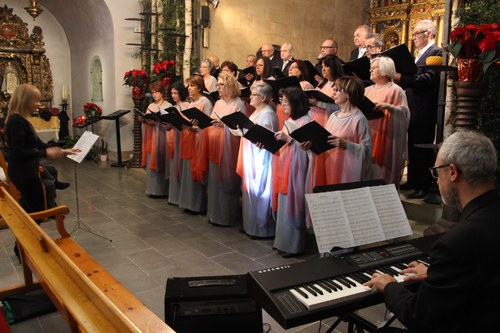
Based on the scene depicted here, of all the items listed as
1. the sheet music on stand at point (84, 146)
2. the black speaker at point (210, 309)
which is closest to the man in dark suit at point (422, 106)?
the black speaker at point (210, 309)

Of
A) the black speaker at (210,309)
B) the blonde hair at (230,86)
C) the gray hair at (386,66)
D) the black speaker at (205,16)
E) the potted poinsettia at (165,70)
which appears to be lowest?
the black speaker at (210,309)

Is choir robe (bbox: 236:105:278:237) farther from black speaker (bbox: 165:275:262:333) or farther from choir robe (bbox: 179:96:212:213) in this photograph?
black speaker (bbox: 165:275:262:333)

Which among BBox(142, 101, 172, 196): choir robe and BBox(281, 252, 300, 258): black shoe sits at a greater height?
BBox(142, 101, 172, 196): choir robe

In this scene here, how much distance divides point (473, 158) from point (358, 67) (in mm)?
3395

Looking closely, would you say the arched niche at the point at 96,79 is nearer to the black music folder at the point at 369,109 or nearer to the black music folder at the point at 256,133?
the black music folder at the point at 256,133

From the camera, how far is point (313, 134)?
390 cm

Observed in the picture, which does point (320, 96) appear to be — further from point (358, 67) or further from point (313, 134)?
point (313, 134)

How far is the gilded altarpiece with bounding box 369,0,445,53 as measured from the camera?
Result: 9.91 meters

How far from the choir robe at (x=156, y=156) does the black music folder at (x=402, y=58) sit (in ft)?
12.2

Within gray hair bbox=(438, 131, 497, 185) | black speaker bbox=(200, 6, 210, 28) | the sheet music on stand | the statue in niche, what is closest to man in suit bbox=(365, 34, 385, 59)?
the sheet music on stand

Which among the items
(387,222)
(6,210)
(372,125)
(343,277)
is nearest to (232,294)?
(343,277)

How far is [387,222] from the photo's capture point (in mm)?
2420

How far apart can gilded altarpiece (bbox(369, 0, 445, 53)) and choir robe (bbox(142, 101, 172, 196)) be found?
6.51 meters

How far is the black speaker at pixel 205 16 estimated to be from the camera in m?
9.42
